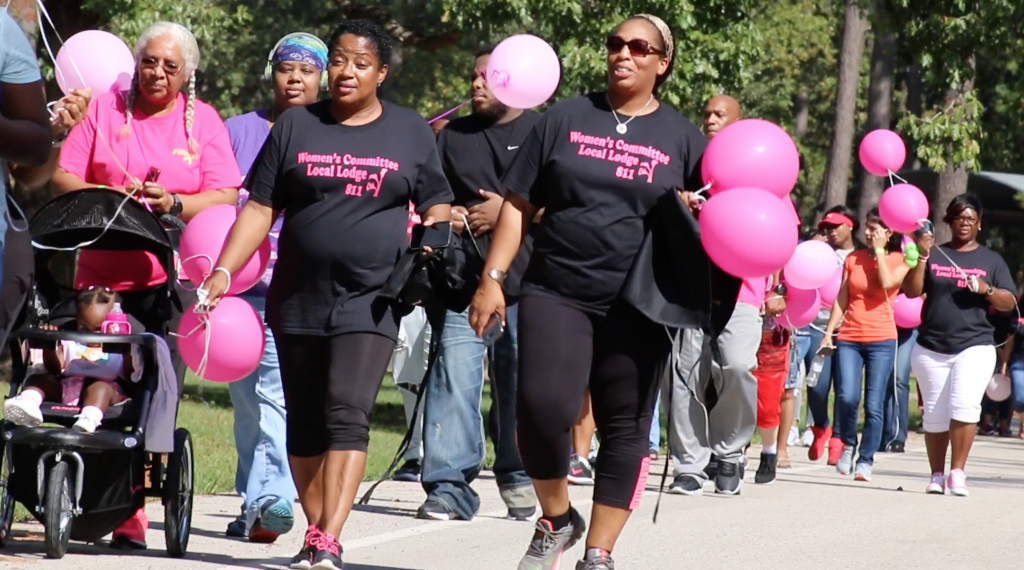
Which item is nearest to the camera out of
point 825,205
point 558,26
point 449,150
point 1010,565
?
point 1010,565

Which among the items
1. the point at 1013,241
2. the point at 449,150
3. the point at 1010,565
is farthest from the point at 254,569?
the point at 1013,241

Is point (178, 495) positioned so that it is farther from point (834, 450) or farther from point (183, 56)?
point (834, 450)

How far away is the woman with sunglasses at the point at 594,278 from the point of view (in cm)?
627

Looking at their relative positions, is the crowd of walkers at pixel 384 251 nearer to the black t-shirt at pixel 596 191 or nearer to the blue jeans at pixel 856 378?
the black t-shirt at pixel 596 191

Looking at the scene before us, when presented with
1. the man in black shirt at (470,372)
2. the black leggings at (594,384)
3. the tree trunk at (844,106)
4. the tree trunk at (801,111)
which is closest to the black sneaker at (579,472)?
the man in black shirt at (470,372)

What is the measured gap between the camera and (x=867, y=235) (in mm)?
13852

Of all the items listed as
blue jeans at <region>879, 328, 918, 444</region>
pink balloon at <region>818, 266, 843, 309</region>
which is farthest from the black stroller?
blue jeans at <region>879, 328, 918, 444</region>

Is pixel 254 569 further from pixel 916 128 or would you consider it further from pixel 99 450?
pixel 916 128

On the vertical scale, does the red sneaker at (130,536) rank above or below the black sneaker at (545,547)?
below

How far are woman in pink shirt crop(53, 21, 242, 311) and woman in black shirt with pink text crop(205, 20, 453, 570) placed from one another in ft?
2.44

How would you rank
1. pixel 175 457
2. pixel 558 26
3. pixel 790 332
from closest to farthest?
pixel 175 457 → pixel 790 332 → pixel 558 26

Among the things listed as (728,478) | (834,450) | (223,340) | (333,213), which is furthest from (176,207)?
(834,450)

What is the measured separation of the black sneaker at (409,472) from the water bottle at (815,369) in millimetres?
4352

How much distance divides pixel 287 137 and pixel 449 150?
7.82 feet
